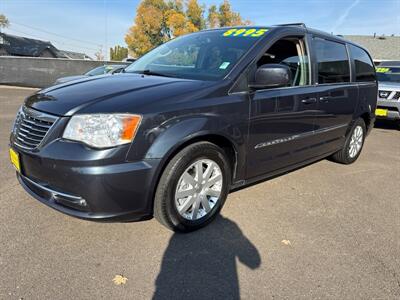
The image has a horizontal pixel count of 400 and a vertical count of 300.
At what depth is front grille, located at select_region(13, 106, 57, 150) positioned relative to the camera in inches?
107

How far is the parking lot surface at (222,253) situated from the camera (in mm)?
2451

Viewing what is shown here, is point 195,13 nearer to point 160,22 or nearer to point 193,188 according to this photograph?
point 160,22

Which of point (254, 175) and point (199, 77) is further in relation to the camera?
point (254, 175)

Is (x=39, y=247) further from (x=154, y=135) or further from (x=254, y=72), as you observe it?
(x=254, y=72)

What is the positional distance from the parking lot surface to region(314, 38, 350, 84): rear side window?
1.50 metres

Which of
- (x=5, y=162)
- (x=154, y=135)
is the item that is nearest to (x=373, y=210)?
(x=154, y=135)

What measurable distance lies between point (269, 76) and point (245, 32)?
847 mm

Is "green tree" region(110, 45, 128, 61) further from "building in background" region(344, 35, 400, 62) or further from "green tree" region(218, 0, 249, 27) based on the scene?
"building in background" region(344, 35, 400, 62)

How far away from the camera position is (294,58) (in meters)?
4.02

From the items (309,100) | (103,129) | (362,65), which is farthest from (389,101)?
(103,129)

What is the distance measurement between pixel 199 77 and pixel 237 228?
142 centimetres

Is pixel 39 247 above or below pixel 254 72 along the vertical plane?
below

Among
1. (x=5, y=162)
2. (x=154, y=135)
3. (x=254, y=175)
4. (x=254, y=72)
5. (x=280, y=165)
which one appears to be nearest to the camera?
(x=154, y=135)

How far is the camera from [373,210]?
155 inches
